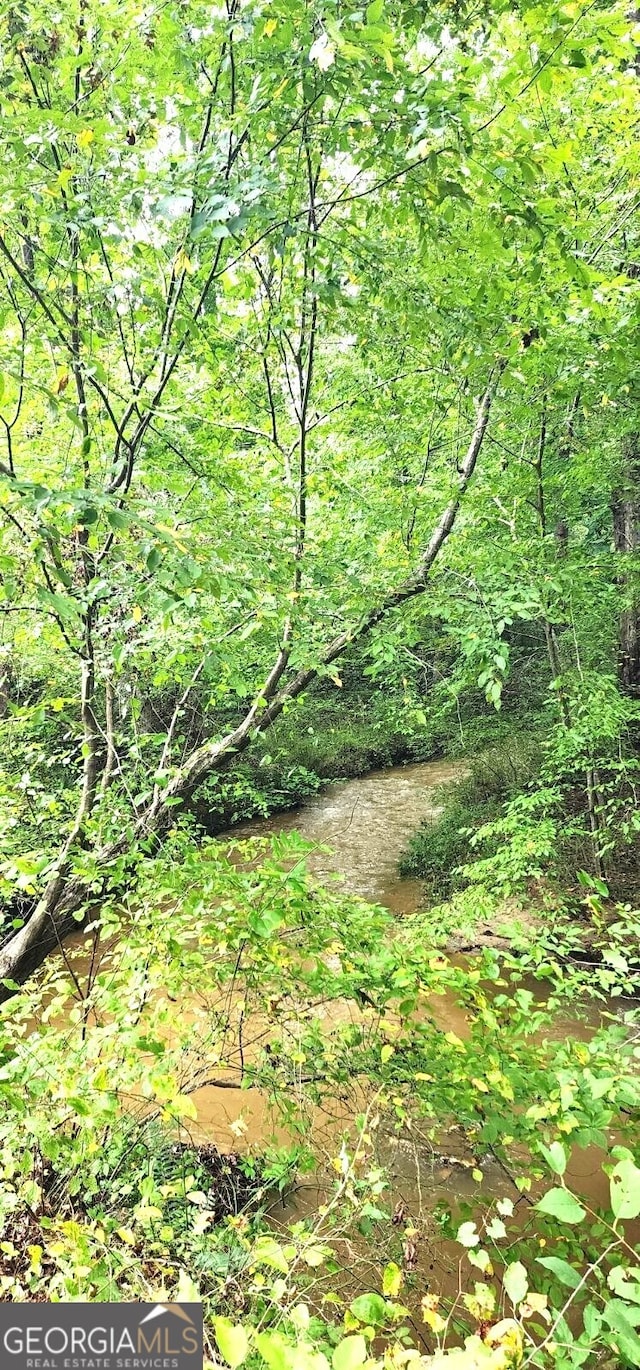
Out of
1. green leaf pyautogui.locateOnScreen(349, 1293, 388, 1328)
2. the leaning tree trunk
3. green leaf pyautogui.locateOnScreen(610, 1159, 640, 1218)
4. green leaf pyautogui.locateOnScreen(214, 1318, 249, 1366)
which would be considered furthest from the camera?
the leaning tree trunk

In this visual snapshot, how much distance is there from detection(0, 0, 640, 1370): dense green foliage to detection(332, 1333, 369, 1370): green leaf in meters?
0.05

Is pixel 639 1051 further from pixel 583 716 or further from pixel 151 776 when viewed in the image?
pixel 583 716

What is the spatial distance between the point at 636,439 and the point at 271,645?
14.4ft

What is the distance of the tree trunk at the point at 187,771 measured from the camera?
10.1 ft

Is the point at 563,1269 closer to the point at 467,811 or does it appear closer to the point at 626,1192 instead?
the point at 626,1192

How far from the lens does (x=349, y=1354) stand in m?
0.96

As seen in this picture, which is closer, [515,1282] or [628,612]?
[515,1282]

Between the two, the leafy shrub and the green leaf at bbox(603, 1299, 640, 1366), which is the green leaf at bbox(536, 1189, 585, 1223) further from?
the leafy shrub

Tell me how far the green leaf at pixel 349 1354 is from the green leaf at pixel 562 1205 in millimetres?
352

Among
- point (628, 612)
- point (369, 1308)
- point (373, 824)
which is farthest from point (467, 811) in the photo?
point (369, 1308)

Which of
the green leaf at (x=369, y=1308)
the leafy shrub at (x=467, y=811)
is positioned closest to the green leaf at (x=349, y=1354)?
the green leaf at (x=369, y=1308)

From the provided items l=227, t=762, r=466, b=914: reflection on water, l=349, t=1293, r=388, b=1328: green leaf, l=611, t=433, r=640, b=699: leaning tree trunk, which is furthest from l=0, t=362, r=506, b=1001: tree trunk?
l=611, t=433, r=640, b=699: leaning tree trunk

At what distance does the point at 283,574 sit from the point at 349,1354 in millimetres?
2263

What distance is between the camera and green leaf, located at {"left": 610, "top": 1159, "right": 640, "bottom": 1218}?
1055 mm
